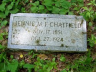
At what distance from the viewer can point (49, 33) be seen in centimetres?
288

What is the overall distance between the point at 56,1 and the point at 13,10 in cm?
96

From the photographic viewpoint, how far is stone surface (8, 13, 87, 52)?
111 inches

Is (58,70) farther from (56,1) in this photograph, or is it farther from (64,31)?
(56,1)

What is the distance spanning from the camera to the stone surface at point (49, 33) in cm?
283

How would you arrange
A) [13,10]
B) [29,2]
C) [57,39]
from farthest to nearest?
[29,2], [13,10], [57,39]

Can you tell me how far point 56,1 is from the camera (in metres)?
3.28

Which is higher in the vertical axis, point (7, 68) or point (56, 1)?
point (56, 1)

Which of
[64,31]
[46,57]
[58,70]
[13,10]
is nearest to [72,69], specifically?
[58,70]

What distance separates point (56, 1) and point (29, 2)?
658mm

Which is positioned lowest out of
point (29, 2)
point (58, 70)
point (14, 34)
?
point (58, 70)

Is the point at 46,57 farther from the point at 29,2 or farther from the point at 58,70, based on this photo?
the point at 29,2

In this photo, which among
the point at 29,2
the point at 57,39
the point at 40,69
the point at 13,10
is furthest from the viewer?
the point at 29,2

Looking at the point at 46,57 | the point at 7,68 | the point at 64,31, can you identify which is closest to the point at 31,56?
the point at 46,57

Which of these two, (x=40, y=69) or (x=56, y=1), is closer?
(x=40, y=69)
